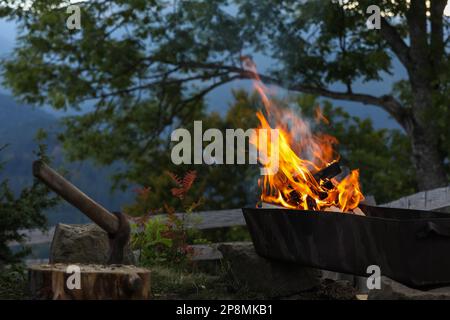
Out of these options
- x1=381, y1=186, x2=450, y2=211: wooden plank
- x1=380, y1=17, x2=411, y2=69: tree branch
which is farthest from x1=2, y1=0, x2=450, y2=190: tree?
x1=381, y1=186, x2=450, y2=211: wooden plank

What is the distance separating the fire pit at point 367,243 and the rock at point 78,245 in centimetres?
171

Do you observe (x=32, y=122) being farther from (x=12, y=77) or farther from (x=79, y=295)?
(x=79, y=295)

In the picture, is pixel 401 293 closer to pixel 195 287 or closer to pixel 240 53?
pixel 195 287

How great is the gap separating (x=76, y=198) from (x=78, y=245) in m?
1.32

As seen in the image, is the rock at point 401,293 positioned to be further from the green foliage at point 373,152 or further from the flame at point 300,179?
the green foliage at point 373,152

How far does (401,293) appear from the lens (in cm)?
514

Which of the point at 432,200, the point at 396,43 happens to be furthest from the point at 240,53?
the point at 432,200

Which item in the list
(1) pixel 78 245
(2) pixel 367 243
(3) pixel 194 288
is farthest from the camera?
(1) pixel 78 245

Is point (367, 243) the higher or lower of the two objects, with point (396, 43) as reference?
lower

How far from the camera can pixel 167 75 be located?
1622cm

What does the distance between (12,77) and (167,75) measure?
3.79m

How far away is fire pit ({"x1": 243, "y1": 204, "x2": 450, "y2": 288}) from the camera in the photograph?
17.0 ft

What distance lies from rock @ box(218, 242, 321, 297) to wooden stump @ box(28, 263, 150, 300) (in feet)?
4.76

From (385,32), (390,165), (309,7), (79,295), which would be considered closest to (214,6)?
(309,7)
